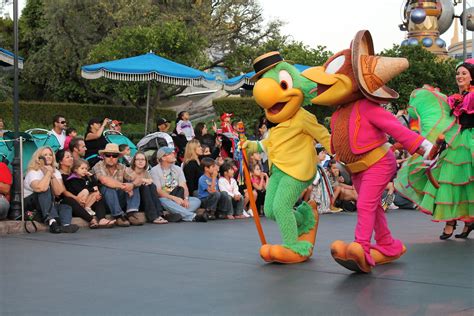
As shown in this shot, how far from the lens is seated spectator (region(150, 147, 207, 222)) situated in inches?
459

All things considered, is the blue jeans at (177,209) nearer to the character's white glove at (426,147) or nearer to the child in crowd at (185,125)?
the child in crowd at (185,125)

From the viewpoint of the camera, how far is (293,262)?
7.41m

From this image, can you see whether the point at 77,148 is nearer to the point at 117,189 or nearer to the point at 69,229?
the point at 117,189

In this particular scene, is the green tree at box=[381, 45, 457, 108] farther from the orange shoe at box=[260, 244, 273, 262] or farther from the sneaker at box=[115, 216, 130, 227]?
the orange shoe at box=[260, 244, 273, 262]

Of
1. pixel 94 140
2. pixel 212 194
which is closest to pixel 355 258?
pixel 212 194

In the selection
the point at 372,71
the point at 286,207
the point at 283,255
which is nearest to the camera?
the point at 372,71

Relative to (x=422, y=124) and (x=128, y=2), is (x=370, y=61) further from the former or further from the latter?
(x=128, y=2)

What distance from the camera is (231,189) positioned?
12.5m

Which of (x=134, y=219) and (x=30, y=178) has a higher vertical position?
(x=30, y=178)

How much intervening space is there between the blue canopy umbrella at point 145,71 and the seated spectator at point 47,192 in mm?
5950

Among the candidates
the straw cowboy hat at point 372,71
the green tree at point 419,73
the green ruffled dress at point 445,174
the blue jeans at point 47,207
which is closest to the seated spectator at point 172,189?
the blue jeans at point 47,207

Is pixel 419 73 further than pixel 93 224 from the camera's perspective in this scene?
Yes

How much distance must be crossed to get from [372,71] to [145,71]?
9548mm

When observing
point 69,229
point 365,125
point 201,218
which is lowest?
point 201,218
